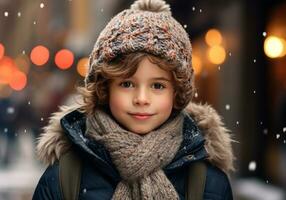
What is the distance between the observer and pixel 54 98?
48.7 ft

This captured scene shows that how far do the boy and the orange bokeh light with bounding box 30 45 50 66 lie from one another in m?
16.5

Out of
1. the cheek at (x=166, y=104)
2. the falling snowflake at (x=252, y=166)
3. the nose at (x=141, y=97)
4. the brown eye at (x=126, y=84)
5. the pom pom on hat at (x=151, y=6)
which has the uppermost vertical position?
the pom pom on hat at (x=151, y=6)

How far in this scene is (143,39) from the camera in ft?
11.2

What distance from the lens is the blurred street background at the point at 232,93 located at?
35.9 ft

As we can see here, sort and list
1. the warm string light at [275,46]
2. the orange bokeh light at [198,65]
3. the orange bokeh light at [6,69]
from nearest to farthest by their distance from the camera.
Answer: the warm string light at [275,46] < the orange bokeh light at [198,65] < the orange bokeh light at [6,69]

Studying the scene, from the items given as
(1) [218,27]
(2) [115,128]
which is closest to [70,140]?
(2) [115,128]

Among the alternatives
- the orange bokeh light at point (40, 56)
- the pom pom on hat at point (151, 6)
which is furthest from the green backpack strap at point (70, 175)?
the orange bokeh light at point (40, 56)

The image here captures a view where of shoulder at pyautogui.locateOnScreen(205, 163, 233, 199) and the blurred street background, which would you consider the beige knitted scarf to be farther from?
the blurred street background

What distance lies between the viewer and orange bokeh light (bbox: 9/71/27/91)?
20569 millimetres

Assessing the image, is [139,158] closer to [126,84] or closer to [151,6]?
[126,84]

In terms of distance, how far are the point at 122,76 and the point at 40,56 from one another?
17.7m

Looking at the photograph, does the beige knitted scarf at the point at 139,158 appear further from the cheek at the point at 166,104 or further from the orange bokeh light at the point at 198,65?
the orange bokeh light at the point at 198,65

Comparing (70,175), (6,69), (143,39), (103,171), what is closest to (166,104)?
(143,39)

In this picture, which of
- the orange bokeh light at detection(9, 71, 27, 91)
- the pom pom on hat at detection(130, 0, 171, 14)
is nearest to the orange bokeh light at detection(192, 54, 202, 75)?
the orange bokeh light at detection(9, 71, 27, 91)
